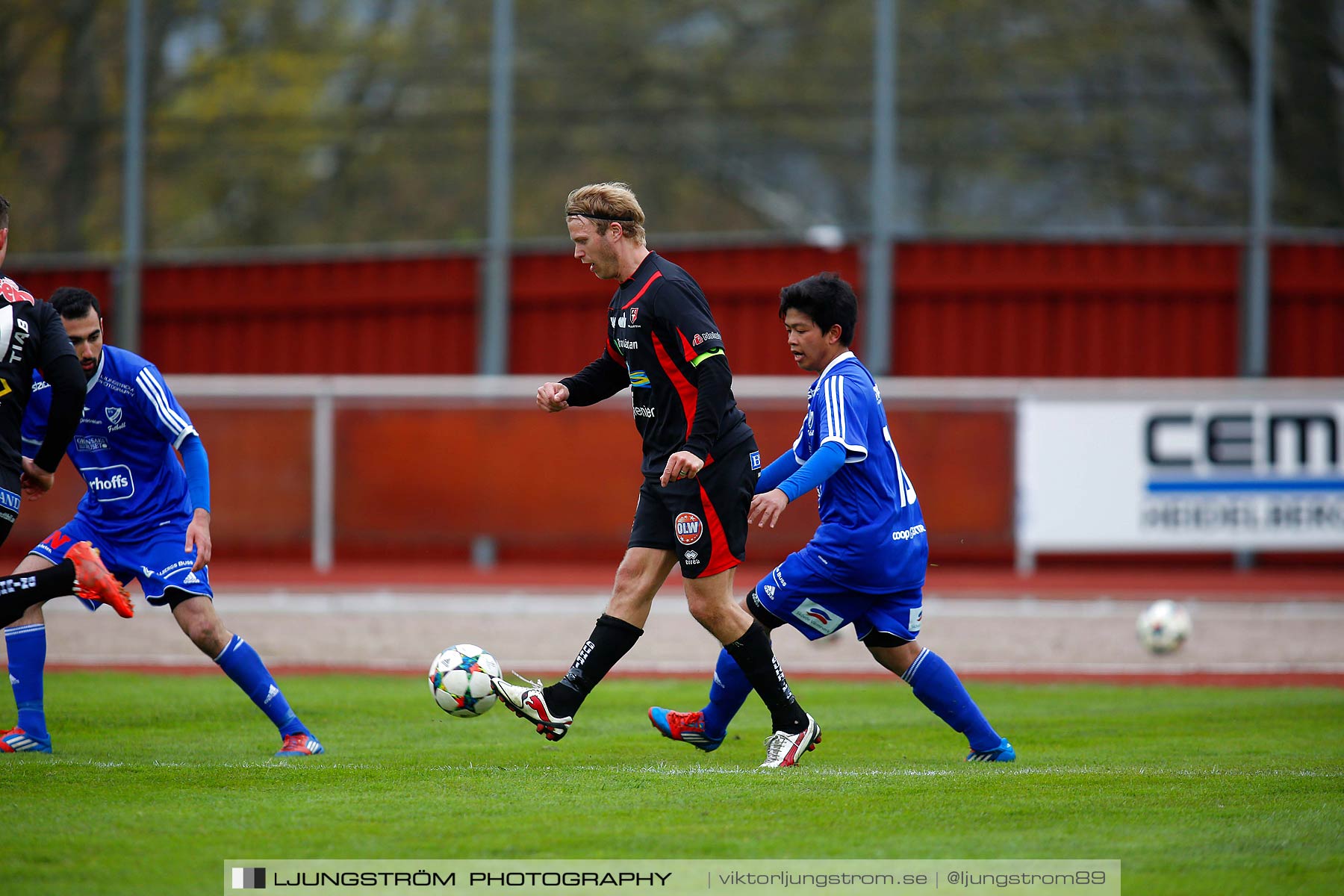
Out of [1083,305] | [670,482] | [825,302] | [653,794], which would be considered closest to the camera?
[653,794]

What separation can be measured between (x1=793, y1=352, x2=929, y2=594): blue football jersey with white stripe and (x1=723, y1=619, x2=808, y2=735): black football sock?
391 mm

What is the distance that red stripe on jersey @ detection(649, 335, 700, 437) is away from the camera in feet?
18.0

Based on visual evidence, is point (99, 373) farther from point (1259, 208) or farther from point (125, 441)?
point (1259, 208)

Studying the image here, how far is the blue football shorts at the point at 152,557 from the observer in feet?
19.3

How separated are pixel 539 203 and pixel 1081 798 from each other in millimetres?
15004

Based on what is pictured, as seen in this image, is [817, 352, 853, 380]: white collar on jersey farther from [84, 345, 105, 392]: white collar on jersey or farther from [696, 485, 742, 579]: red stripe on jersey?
[84, 345, 105, 392]: white collar on jersey

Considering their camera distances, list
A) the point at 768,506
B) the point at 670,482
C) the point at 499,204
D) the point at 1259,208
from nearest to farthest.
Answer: the point at 768,506 < the point at 670,482 < the point at 1259,208 < the point at 499,204

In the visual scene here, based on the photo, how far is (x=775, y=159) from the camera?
61.8 feet

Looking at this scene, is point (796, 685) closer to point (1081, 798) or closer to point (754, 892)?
point (1081, 798)

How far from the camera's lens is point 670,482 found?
210 inches

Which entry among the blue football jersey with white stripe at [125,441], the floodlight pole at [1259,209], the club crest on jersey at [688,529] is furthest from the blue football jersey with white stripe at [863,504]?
the floodlight pole at [1259,209]

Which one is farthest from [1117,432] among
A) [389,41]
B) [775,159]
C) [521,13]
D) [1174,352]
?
[389,41]

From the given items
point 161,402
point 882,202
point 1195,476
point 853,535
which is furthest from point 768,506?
point 882,202

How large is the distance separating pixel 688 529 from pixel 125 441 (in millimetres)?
2578
